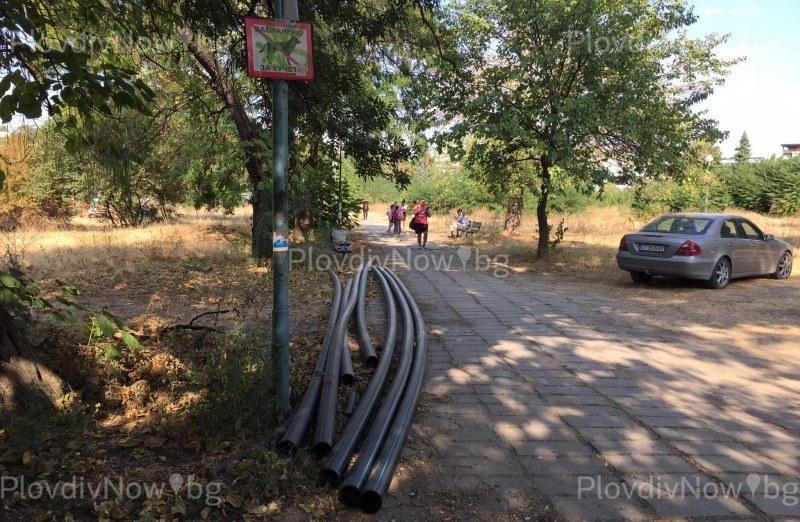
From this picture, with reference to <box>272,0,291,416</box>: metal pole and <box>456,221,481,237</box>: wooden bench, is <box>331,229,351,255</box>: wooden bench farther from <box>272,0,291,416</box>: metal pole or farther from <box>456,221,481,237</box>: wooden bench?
<box>272,0,291,416</box>: metal pole

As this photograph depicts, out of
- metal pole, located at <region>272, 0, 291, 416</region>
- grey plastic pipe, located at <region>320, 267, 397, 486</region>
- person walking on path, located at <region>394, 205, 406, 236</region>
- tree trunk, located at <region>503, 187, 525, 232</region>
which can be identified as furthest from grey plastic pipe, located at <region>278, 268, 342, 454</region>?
tree trunk, located at <region>503, 187, 525, 232</region>

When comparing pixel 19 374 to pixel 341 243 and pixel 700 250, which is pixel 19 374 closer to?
pixel 700 250

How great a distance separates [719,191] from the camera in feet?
115

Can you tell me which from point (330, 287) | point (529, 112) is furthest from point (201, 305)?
point (529, 112)

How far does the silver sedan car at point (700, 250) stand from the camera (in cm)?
983

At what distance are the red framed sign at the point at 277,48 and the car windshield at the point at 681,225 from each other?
9.05 meters

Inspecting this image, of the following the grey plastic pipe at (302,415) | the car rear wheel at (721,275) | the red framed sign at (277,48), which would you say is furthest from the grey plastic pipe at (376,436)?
the car rear wheel at (721,275)

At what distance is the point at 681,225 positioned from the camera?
1045 cm

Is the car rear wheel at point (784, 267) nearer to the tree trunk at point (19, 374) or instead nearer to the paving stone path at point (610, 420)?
the paving stone path at point (610, 420)

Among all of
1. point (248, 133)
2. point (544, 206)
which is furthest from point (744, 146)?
point (248, 133)

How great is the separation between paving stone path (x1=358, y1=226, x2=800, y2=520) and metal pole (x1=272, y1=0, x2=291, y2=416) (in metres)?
1.10

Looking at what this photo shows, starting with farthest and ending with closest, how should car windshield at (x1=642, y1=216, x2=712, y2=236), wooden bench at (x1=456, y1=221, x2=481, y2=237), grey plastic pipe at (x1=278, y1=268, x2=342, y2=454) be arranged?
wooden bench at (x1=456, y1=221, x2=481, y2=237)
car windshield at (x1=642, y1=216, x2=712, y2=236)
grey plastic pipe at (x1=278, y1=268, x2=342, y2=454)

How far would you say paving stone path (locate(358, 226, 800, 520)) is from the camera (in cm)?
298

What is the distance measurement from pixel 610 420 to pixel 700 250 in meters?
7.13
